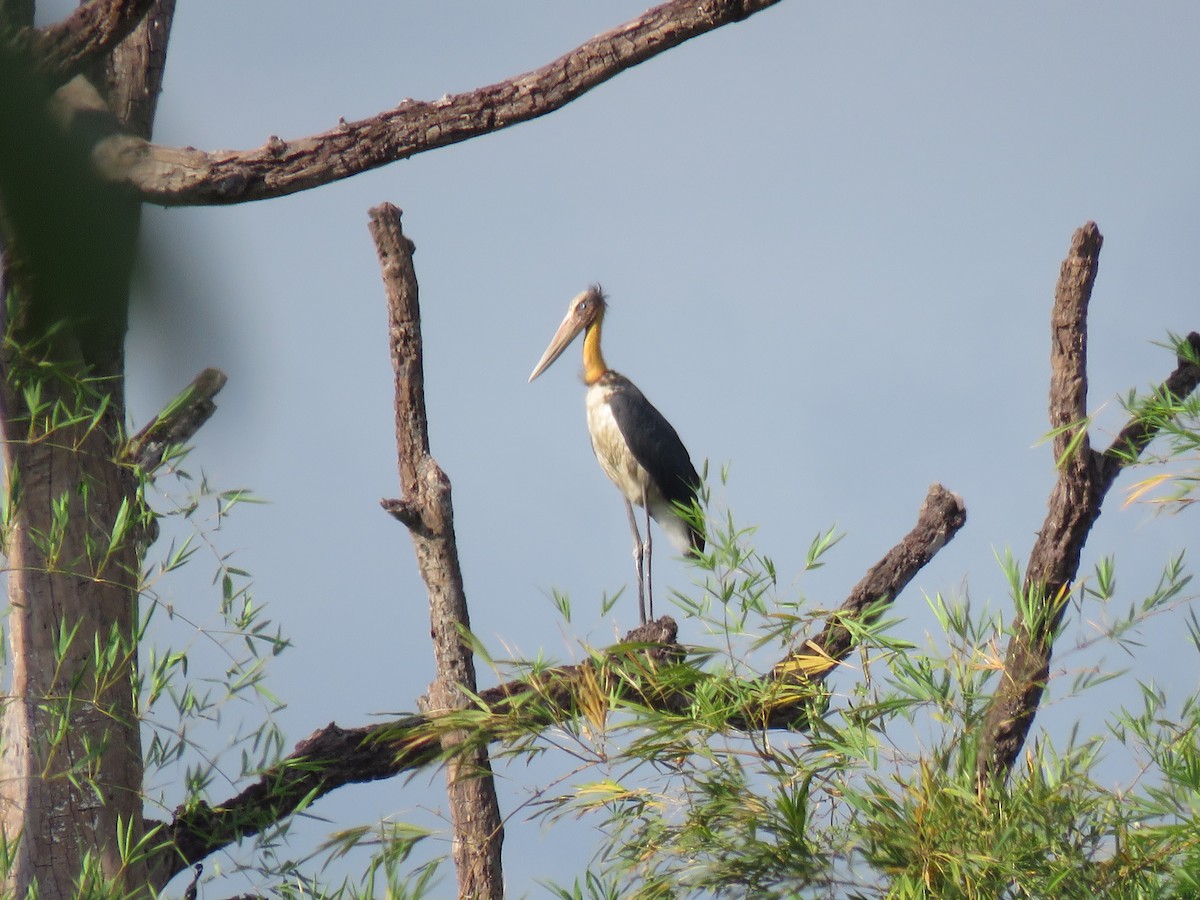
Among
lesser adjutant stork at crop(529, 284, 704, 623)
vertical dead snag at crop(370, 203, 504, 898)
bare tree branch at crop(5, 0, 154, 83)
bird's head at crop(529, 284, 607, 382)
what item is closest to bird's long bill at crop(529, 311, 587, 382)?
bird's head at crop(529, 284, 607, 382)

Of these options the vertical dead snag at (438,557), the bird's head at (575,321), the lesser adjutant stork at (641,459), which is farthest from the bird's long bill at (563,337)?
the vertical dead snag at (438,557)

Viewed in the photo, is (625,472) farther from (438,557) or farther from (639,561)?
(438,557)

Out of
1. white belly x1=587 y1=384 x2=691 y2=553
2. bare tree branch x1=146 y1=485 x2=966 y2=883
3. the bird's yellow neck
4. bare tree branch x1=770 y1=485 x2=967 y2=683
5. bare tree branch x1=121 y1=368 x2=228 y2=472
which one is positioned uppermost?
the bird's yellow neck

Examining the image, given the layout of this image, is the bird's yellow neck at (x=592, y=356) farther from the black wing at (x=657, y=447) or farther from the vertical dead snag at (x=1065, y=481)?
the vertical dead snag at (x=1065, y=481)

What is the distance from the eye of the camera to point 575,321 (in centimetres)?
730

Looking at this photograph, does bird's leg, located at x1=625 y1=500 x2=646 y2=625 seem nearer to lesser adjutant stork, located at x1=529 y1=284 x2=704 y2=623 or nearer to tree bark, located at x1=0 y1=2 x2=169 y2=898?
lesser adjutant stork, located at x1=529 y1=284 x2=704 y2=623

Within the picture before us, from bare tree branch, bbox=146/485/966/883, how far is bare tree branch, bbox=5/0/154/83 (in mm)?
1762

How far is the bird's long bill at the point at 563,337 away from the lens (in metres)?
7.29

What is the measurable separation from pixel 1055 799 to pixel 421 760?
167cm

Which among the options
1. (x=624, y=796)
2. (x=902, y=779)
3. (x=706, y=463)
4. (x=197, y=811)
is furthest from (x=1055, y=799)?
(x=197, y=811)

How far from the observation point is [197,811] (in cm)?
361

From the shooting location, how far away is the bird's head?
7289 mm

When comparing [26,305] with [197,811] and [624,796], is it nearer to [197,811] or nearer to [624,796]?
[197,811]

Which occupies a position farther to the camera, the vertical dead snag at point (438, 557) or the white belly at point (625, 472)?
the white belly at point (625, 472)
